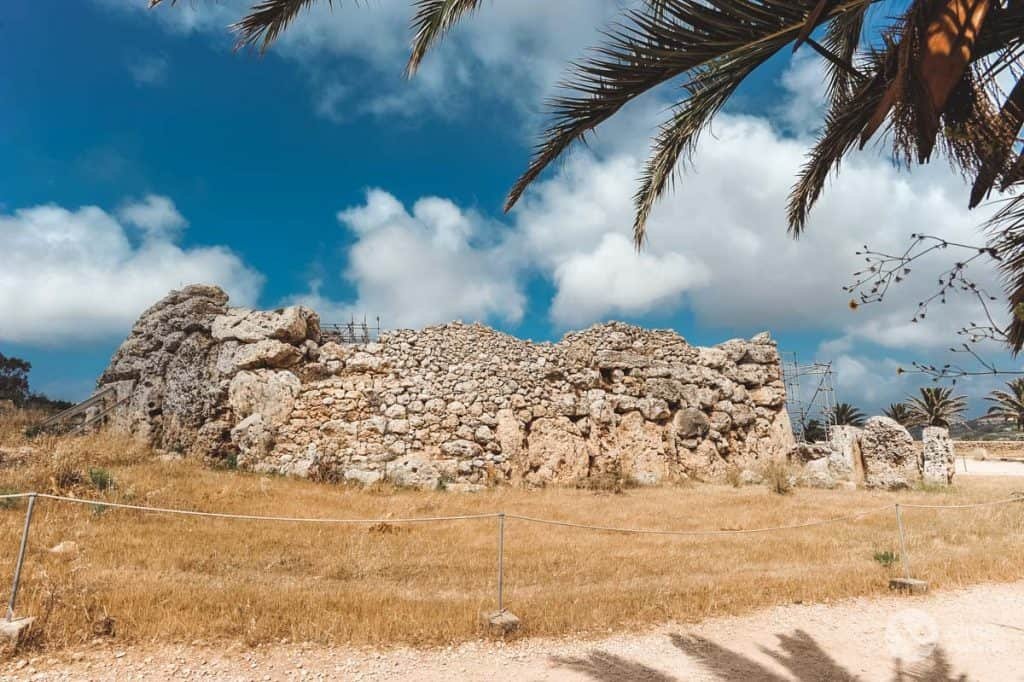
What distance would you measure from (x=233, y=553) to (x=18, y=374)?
767 inches

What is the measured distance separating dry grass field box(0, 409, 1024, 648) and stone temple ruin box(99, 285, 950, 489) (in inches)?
55.1

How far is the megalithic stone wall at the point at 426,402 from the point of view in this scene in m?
13.9

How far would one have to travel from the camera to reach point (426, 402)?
1521 cm

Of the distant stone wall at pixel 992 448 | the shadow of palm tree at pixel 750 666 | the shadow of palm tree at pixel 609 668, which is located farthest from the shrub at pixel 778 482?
the distant stone wall at pixel 992 448

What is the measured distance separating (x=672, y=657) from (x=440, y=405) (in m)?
10.9

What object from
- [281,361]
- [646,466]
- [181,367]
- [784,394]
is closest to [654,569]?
[646,466]

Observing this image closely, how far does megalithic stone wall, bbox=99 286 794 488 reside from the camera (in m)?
13.9

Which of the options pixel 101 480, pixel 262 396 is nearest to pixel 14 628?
pixel 101 480

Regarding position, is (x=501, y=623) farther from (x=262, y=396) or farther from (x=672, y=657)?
(x=262, y=396)

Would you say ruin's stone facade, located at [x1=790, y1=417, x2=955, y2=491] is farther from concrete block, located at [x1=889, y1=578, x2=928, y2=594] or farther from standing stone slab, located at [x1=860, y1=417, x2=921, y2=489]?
concrete block, located at [x1=889, y1=578, x2=928, y2=594]

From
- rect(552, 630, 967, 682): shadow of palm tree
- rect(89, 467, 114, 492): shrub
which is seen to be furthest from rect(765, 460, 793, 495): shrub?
rect(89, 467, 114, 492): shrub

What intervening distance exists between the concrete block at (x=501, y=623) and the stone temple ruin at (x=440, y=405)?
337 inches

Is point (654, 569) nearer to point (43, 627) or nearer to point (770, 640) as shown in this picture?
point (770, 640)

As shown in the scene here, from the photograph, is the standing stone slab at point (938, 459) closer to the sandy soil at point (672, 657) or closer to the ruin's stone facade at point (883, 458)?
the ruin's stone facade at point (883, 458)
